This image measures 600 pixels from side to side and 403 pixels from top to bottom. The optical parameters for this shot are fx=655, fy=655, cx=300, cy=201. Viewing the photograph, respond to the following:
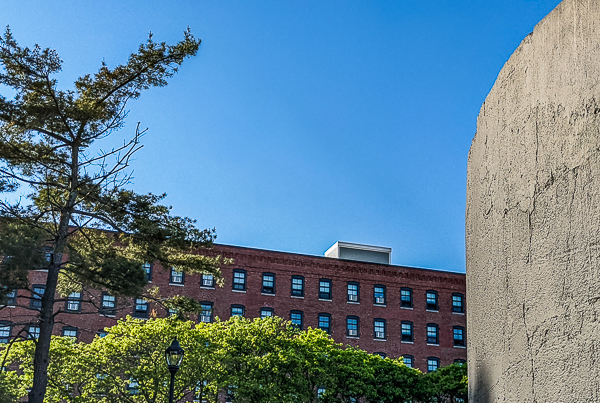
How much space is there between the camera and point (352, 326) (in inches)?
1859

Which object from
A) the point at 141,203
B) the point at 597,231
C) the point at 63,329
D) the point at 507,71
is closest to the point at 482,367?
the point at 597,231

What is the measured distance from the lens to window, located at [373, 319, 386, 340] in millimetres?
47750

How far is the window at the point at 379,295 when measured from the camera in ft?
160

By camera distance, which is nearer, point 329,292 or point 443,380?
point 443,380

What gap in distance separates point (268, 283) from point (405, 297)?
1103 centimetres

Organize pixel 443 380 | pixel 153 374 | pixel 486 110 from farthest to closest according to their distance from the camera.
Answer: pixel 443 380 < pixel 153 374 < pixel 486 110

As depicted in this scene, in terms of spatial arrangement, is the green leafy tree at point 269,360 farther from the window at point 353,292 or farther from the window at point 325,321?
the window at point 353,292

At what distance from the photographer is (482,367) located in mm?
2771

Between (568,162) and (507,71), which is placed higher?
(507,71)

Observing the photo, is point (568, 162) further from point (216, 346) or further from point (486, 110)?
point (216, 346)

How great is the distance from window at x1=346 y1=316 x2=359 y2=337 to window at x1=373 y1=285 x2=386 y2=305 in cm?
229

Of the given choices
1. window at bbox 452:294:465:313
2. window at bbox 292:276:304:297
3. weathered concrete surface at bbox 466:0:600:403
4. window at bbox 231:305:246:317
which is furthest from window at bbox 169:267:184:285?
weathered concrete surface at bbox 466:0:600:403

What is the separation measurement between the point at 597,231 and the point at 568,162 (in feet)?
0.94

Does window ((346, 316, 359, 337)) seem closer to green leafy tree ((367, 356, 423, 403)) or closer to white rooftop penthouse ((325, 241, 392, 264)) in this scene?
white rooftop penthouse ((325, 241, 392, 264))
